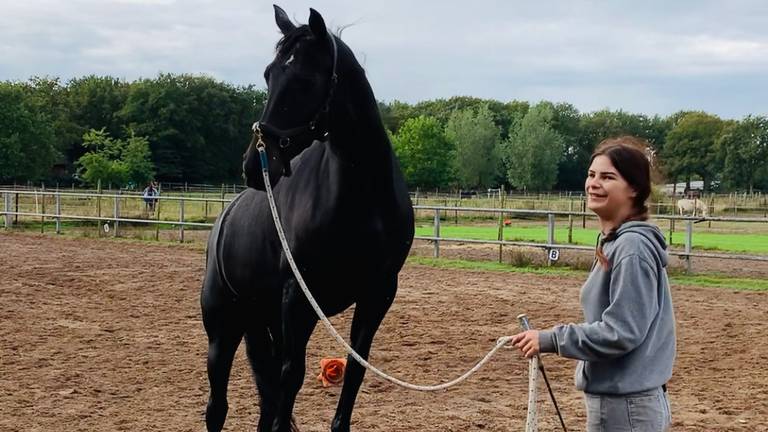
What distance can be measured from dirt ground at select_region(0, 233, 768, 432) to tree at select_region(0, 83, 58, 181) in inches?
1691

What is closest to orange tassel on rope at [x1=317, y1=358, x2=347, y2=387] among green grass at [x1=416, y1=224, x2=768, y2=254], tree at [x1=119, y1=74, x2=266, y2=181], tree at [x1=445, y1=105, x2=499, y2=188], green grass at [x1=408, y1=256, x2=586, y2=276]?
green grass at [x1=408, y1=256, x2=586, y2=276]

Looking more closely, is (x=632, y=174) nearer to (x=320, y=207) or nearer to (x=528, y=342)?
(x=528, y=342)

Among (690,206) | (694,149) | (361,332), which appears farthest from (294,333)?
(694,149)

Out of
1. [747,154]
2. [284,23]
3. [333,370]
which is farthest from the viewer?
[747,154]

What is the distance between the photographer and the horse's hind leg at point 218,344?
412 cm

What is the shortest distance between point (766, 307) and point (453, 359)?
5287 millimetres

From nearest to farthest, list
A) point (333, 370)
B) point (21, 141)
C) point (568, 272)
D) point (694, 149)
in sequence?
point (333, 370) → point (568, 272) → point (21, 141) → point (694, 149)

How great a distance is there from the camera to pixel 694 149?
234 ft

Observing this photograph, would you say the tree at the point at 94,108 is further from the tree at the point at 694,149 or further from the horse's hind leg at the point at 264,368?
the horse's hind leg at the point at 264,368

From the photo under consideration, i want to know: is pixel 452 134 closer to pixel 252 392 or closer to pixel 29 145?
pixel 29 145


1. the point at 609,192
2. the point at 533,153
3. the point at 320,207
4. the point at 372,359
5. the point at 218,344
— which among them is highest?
the point at 533,153

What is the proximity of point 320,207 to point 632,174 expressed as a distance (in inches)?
58.8

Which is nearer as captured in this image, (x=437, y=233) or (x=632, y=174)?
(x=632, y=174)

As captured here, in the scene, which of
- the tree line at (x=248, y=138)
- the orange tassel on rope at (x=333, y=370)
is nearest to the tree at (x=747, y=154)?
the tree line at (x=248, y=138)
